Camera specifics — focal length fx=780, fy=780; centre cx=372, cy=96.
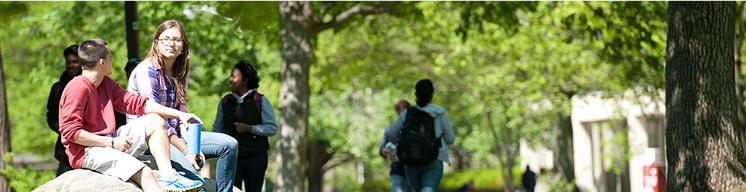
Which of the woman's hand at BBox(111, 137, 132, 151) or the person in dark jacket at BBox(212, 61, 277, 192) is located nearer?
the woman's hand at BBox(111, 137, 132, 151)

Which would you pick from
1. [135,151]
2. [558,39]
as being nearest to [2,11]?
[135,151]

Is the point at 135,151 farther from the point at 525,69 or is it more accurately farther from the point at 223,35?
the point at 525,69

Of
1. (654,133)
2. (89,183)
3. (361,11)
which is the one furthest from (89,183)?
(654,133)

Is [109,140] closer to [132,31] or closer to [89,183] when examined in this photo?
[89,183]

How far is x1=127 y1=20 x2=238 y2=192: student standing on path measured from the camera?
4445mm

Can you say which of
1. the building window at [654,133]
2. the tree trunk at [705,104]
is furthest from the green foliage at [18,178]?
the building window at [654,133]

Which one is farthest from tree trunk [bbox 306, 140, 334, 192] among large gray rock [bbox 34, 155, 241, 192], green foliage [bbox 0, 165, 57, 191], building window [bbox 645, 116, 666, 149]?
large gray rock [bbox 34, 155, 241, 192]

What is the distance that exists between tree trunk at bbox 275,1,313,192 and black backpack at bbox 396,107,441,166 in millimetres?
5062

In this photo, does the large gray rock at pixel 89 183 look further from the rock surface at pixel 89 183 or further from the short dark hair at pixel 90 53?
the short dark hair at pixel 90 53

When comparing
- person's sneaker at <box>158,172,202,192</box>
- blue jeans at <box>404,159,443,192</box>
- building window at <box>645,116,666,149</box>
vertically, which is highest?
person's sneaker at <box>158,172,202,192</box>

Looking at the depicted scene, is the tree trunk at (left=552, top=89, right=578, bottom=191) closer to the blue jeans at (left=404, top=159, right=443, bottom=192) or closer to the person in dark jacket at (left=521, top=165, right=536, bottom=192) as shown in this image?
the person in dark jacket at (left=521, top=165, right=536, bottom=192)

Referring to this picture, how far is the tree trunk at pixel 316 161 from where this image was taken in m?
30.5

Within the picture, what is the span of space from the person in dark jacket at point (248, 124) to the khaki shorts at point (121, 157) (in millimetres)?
1592

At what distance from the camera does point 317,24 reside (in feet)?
39.6
